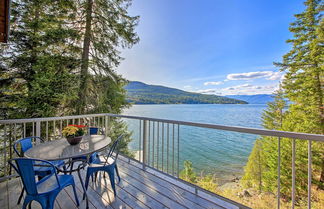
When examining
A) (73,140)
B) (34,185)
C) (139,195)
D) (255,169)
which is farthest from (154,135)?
(255,169)

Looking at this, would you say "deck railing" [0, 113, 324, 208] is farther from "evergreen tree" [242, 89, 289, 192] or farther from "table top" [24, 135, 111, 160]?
"evergreen tree" [242, 89, 289, 192]

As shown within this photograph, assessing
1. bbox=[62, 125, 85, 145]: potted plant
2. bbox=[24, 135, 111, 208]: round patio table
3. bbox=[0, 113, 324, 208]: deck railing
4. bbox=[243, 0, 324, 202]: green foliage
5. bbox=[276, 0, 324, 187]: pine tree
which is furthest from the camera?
bbox=[276, 0, 324, 187]: pine tree

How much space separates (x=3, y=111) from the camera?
494 centimetres

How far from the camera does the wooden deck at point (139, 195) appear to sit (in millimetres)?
1869

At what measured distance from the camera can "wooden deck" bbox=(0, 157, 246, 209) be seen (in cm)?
187

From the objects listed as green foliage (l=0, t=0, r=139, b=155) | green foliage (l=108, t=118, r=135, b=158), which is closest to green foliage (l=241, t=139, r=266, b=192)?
green foliage (l=108, t=118, r=135, b=158)

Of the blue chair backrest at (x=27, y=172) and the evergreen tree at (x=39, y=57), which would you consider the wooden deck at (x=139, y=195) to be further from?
the evergreen tree at (x=39, y=57)

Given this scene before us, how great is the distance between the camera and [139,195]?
2082 millimetres

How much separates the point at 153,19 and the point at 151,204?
750 centimetres

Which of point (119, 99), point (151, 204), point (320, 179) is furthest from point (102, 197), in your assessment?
point (320, 179)

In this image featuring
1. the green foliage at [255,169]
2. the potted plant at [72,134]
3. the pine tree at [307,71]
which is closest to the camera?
the potted plant at [72,134]

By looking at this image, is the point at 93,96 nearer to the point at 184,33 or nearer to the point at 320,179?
the point at 184,33

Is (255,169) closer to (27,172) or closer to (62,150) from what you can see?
(62,150)

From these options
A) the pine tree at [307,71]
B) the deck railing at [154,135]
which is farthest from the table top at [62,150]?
the pine tree at [307,71]
